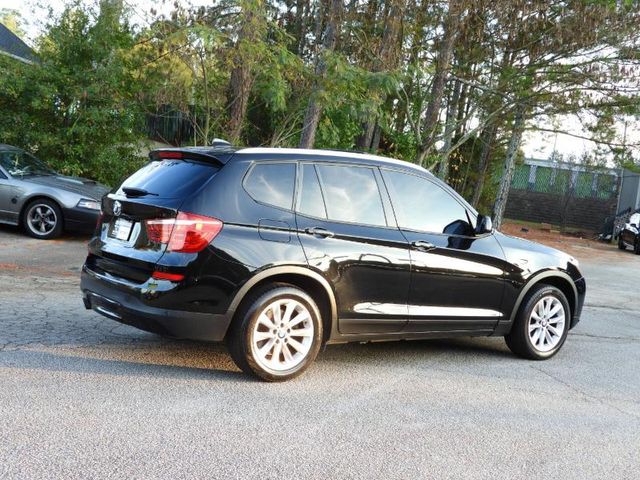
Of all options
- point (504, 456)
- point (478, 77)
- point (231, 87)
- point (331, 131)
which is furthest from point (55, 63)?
point (504, 456)

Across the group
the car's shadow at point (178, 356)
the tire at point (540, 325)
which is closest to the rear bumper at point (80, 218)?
the car's shadow at point (178, 356)

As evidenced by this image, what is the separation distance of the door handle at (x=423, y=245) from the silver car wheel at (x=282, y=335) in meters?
1.13

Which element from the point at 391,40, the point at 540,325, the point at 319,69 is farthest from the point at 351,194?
the point at 391,40

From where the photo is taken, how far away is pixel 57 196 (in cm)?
1179

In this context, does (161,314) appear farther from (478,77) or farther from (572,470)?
(478,77)

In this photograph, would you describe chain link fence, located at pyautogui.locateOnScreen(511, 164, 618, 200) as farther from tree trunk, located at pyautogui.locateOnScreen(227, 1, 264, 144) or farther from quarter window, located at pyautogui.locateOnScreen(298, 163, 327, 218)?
quarter window, located at pyautogui.locateOnScreen(298, 163, 327, 218)

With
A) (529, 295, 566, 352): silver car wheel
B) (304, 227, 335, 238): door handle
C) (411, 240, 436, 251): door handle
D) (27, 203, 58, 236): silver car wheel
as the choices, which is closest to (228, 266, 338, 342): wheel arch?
(304, 227, 335, 238): door handle

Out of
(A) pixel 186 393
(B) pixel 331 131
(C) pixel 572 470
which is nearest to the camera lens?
(C) pixel 572 470

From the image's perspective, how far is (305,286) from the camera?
5.22 metres

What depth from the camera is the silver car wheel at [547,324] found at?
21.3 feet

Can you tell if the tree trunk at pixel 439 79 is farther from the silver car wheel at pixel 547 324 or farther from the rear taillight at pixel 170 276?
the rear taillight at pixel 170 276

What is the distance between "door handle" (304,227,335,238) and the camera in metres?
5.20

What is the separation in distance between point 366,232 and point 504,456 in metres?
2.03

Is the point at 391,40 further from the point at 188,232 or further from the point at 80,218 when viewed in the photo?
the point at 188,232
